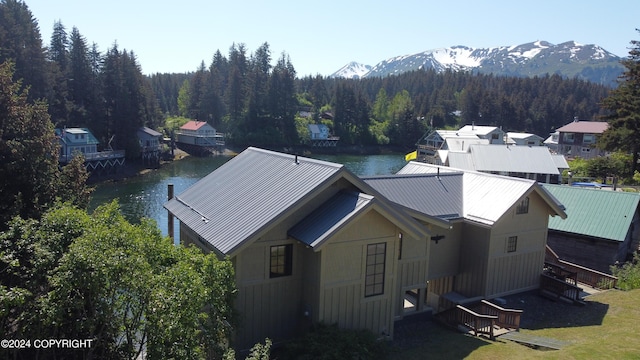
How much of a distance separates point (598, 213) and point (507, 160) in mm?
23916

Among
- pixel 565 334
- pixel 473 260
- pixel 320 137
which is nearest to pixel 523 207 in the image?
pixel 473 260

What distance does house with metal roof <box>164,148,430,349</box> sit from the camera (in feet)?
42.6

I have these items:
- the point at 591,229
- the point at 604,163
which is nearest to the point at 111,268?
the point at 591,229

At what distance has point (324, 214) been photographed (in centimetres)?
1350

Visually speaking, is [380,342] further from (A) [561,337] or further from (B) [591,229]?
(B) [591,229]

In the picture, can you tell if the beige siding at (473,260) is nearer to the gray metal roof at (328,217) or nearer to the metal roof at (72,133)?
the gray metal roof at (328,217)

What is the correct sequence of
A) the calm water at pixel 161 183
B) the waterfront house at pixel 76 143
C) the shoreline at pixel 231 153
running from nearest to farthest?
the calm water at pixel 161 183 < the waterfront house at pixel 76 143 < the shoreline at pixel 231 153

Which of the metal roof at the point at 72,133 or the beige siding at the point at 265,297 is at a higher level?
the metal roof at the point at 72,133

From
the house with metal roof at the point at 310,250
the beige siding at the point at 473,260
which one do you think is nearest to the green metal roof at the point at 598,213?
the beige siding at the point at 473,260

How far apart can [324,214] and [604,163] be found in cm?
4309

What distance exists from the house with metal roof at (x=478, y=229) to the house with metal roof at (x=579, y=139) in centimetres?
7222

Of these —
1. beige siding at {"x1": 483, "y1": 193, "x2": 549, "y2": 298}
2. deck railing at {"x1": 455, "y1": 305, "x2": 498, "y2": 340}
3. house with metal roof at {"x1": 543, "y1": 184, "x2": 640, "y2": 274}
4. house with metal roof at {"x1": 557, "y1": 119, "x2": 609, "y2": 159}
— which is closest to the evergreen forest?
house with metal roof at {"x1": 557, "y1": 119, "x2": 609, "y2": 159}

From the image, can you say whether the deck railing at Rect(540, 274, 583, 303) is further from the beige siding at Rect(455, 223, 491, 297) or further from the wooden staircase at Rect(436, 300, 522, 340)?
the wooden staircase at Rect(436, 300, 522, 340)

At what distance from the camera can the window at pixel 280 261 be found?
13.5 metres
